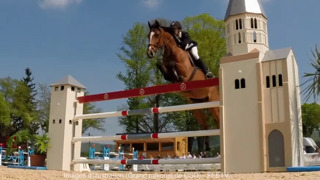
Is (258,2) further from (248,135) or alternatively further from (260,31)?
(248,135)

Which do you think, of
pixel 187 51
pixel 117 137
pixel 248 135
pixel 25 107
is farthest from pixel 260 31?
pixel 25 107

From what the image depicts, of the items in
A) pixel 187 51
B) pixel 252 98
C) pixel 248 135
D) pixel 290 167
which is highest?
pixel 187 51

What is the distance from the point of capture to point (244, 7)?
13797mm

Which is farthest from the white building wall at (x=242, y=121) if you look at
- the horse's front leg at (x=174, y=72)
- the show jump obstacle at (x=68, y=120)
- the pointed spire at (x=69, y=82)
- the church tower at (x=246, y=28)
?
the pointed spire at (x=69, y=82)

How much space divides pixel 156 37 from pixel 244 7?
147 inches

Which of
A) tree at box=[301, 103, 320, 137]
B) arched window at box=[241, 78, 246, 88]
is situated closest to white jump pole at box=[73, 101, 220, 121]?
arched window at box=[241, 78, 246, 88]

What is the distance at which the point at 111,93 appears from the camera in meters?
14.2

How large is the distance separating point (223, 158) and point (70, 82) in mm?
7981

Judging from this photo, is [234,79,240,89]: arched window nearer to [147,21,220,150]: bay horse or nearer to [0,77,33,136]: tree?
[147,21,220,150]: bay horse

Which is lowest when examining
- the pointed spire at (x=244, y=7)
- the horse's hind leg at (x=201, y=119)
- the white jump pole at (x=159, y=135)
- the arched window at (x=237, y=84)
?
the white jump pole at (x=159, y=135)

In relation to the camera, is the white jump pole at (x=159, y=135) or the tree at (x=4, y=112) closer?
the white jump pole at (x=159, y=135)

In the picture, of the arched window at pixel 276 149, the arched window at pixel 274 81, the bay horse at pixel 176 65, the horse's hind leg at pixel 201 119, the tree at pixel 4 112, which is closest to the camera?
the arched window at pixel 276 149

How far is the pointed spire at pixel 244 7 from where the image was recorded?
45.1 ft

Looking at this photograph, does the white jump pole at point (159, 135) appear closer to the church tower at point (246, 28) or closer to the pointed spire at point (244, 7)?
the church tower at point (246, 28)
